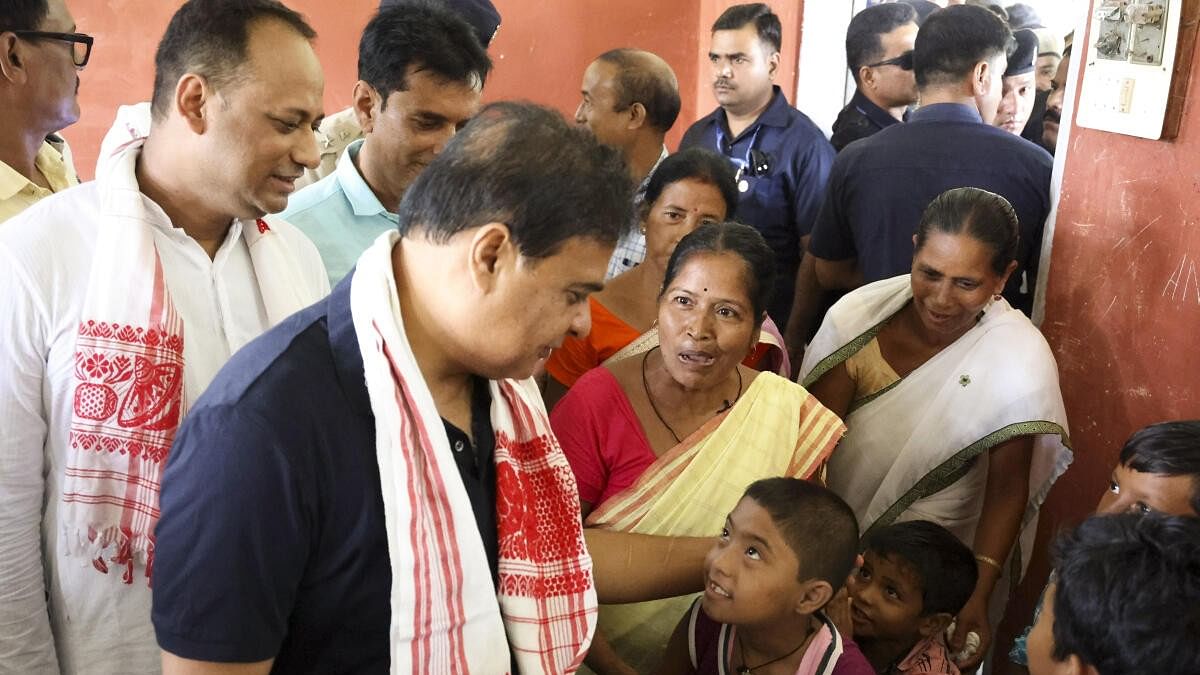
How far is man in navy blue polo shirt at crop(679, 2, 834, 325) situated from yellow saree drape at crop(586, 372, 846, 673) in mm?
1611

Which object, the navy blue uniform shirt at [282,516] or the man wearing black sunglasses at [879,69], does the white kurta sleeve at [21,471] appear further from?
the man wearing black sunglasses at [879,69]

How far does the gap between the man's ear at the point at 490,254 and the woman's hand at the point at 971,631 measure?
1667mm

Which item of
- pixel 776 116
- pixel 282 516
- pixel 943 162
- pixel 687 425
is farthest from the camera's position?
pixel 776 116

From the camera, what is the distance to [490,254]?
4.11 ft

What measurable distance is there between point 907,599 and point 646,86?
195cm

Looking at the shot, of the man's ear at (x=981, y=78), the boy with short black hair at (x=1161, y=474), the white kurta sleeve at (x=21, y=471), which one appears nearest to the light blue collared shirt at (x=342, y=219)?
the white kurta sleeve at (x=21, y=471)

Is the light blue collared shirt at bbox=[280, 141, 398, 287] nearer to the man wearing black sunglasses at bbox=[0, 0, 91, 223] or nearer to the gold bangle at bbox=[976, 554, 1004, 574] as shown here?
the man wearing black sunglasses at bbox=[0, 0, 91, 223]

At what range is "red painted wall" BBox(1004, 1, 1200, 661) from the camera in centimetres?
245

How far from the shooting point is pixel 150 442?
1697 millimetres

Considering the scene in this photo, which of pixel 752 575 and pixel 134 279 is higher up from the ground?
pixel 134 279

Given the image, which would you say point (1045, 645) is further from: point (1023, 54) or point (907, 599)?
point (1023, 54)

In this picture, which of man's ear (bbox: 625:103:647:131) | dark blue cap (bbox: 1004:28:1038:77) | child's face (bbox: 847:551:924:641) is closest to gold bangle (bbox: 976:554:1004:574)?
child's face (bbox: 847:551:924:641)

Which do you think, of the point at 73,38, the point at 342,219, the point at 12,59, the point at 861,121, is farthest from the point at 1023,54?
the point at 12,59

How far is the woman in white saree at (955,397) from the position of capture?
2.53m
